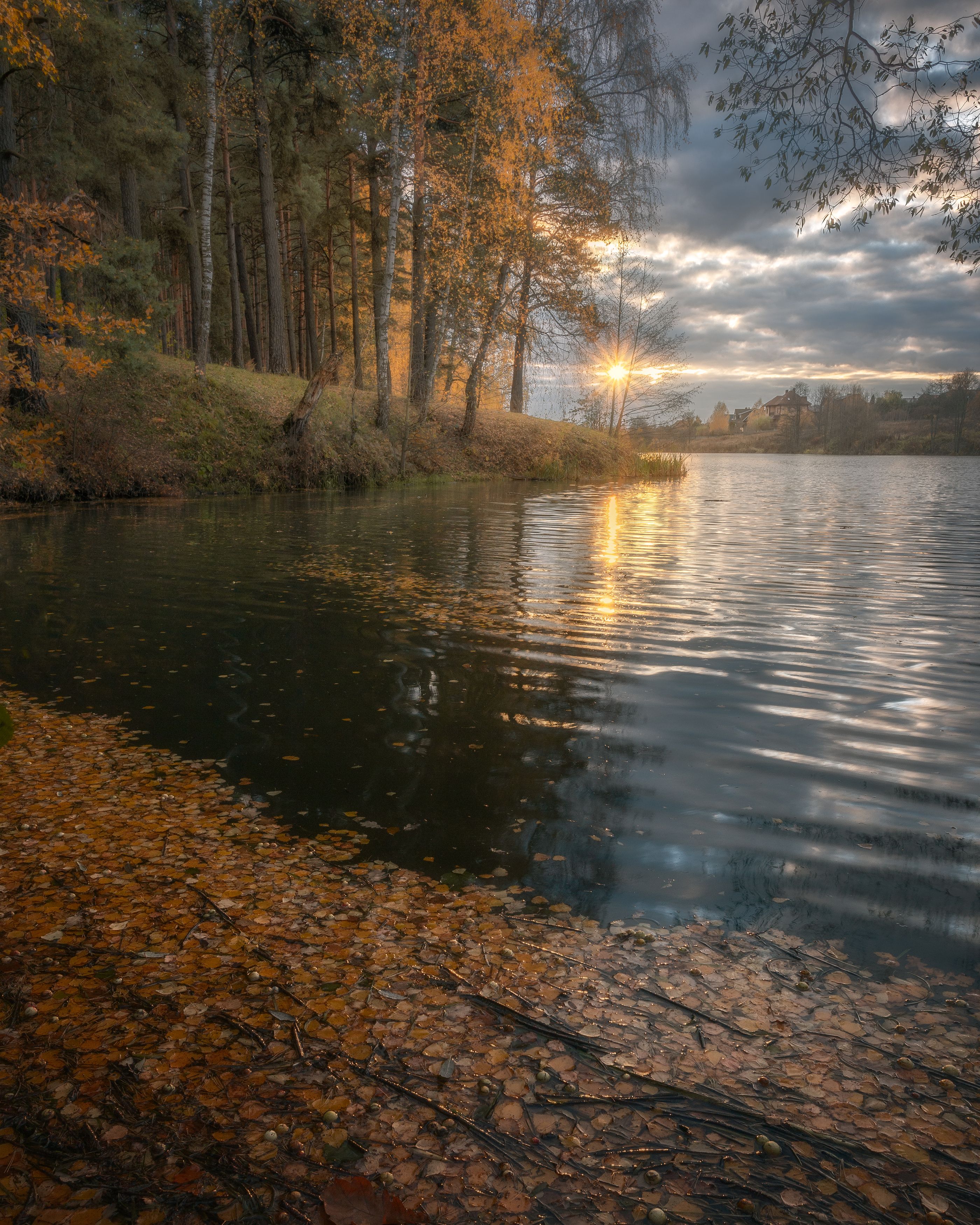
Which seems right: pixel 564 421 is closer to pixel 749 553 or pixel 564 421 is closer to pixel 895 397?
pixel 749 553

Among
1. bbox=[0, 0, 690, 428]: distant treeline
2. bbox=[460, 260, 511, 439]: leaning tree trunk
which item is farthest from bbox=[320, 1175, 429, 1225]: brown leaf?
bbox=[460, 260, 511, 439]: leaning tree trunk

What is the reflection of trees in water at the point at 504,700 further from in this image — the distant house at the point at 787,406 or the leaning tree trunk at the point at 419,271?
the distant house at the point at 787,406

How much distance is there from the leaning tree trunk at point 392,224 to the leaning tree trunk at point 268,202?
4.02m

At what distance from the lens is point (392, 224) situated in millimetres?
21484

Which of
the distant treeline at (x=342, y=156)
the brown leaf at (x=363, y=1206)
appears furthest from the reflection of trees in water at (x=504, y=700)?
the distant treeline at (x=342, y=156)

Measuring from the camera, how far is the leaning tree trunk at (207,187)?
63.3 feet

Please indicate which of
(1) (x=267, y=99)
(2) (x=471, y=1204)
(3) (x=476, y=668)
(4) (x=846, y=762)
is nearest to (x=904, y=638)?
(4) (x=846, y=762)

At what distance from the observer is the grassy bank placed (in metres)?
16.8

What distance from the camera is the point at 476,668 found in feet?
20.3

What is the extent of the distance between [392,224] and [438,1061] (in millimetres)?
22658

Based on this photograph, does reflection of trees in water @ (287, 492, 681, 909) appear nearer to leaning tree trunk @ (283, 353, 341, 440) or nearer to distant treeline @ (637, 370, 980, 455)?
leaning tree trunk @ (283, 353, 341, 440)

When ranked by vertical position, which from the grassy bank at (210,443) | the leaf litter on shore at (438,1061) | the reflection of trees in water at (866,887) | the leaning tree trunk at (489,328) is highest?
the leaning tree trunk at (489,328)

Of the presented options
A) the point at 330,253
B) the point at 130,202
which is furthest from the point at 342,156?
the point at 130,202

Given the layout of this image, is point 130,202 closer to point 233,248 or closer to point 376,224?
point 233,248
